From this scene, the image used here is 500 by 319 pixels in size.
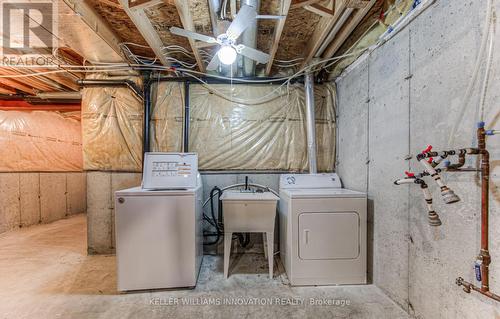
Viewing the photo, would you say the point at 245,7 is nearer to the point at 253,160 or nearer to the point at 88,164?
the point at 253,160

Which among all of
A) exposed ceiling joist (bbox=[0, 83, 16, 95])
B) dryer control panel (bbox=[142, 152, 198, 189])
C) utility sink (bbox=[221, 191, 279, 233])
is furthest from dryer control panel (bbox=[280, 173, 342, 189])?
exposed ceiling joist (bbox=[0, 83, 16, 95])

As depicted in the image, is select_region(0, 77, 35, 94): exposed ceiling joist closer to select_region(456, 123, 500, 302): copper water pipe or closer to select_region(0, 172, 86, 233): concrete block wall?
select_region(0, 172, 86, 233): concrete block wall

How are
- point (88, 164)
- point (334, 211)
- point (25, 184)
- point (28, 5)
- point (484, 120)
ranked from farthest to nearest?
point (25, 184) → point (88, 164) → point (334, 211) → point (28, 5) → point (484, 120)

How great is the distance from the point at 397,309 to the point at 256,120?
2383mm

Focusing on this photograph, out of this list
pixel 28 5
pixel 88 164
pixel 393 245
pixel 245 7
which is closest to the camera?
pixel 245 7

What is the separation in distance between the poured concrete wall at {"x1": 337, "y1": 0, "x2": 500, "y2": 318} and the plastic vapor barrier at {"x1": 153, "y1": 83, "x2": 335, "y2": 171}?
76 centimetres

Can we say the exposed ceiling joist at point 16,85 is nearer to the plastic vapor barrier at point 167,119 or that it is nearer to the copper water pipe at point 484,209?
the plastic vapor barrier at point 167,119

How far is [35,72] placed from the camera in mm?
2979

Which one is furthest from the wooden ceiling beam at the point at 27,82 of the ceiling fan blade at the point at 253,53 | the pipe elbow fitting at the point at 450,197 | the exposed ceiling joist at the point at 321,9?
the pipe elbow fitting at the point at 450,197

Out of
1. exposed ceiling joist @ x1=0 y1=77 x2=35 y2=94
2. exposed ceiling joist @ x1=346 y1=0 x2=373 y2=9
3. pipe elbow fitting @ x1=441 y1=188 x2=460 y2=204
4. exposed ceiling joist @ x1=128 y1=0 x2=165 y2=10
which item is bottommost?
pipe elbow fitting @ x1=441 y1=188 x2=460 y2=204

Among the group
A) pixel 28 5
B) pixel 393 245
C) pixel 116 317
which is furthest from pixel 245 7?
pixel 116 317

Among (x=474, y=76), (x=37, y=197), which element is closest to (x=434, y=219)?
(x=474, y=76)

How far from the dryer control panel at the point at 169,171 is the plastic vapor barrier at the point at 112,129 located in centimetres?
71

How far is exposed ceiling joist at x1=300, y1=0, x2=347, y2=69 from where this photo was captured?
1724 mm
